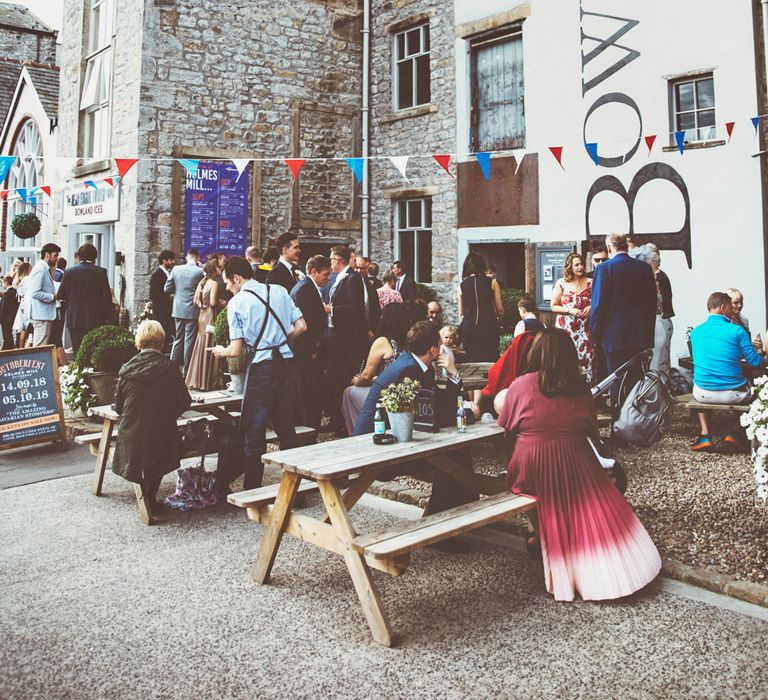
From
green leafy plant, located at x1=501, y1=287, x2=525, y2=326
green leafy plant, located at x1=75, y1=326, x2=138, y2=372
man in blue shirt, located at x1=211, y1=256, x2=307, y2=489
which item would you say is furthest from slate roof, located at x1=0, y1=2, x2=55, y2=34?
man in blue shirt, located at x1=211, y1=256, x2=307, y2=489

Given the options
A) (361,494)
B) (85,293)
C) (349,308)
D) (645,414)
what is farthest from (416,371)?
(85,293)

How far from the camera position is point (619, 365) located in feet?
23.5

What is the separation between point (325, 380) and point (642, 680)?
507cm

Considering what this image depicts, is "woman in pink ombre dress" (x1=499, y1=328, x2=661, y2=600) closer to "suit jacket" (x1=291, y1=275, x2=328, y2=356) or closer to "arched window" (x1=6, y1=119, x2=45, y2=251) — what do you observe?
"suit jacket" (x1=291, y1=275, x2=328, y2=356)

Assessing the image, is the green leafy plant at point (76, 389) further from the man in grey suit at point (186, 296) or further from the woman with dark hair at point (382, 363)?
the woman with dark hair at point (382, 363)

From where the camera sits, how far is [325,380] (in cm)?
768

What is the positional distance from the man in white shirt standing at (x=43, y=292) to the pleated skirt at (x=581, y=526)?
7.88m

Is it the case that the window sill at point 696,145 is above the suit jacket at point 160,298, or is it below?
above

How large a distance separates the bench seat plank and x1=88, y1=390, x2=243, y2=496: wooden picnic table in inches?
98.6

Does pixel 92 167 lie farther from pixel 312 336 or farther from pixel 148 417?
pixel 148 417

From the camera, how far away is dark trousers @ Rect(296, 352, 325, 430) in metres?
7.37

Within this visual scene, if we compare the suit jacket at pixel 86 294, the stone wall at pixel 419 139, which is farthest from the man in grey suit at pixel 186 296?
the stone wall at pixel 419 139

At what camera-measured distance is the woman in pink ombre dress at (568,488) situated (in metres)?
3.77

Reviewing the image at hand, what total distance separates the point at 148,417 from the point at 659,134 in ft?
27.6
